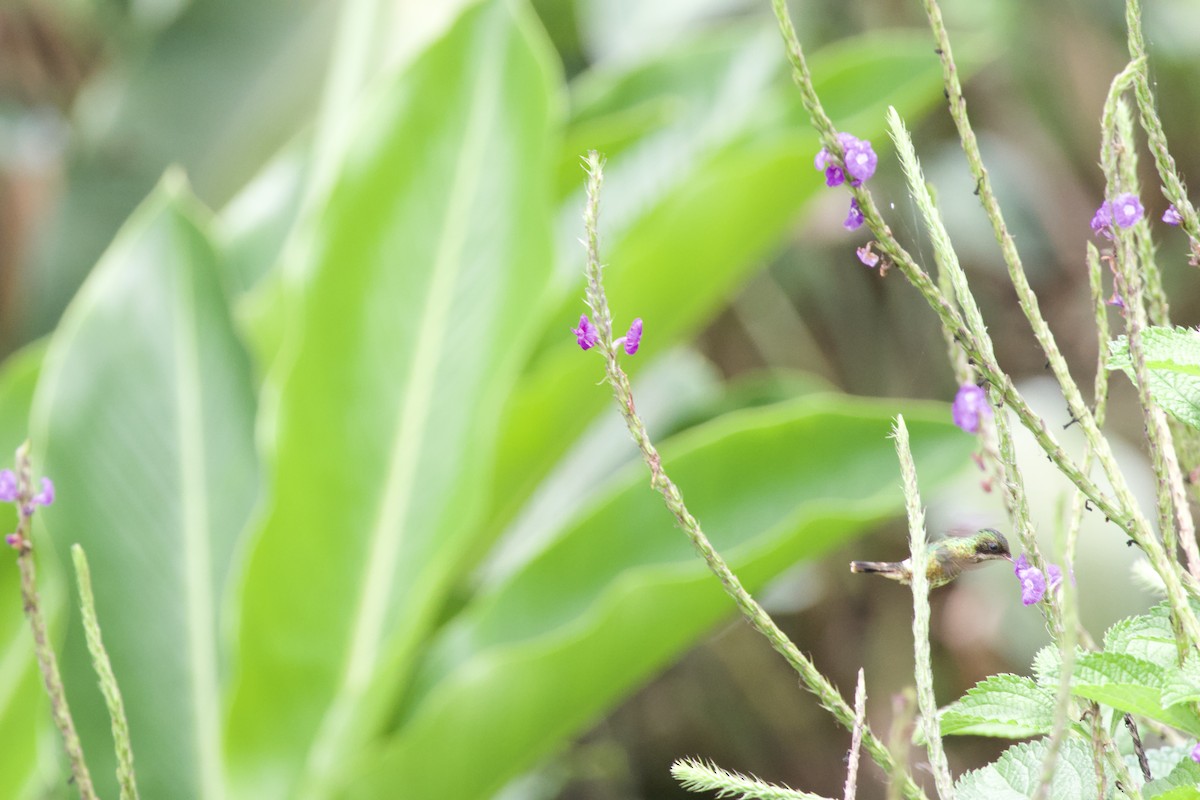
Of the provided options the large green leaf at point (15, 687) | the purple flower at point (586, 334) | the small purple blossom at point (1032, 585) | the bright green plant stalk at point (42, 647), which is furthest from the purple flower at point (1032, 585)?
the large green leaf at point (15, 687)

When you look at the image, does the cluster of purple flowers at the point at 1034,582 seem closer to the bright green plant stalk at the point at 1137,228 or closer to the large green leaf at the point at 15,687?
the bright green plant stalk at the point at 1137,228

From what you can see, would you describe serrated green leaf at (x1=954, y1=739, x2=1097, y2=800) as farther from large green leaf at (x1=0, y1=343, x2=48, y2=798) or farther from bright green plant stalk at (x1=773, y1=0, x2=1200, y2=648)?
large green leaf at (x1=0, y1=343, x2=48, y2=798)

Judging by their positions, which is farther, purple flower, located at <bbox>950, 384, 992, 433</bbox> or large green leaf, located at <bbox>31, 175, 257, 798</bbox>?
large green leaf, located at <bbox>31, 175, 257, 798</bbox>

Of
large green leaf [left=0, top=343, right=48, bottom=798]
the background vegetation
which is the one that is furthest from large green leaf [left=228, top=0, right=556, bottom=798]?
large green leaf [left=0, top=343, right=48, bottom=798]

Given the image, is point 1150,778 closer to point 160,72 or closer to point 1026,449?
point 1026,449

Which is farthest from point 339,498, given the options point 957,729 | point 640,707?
point 640,707

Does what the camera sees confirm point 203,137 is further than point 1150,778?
Yes
